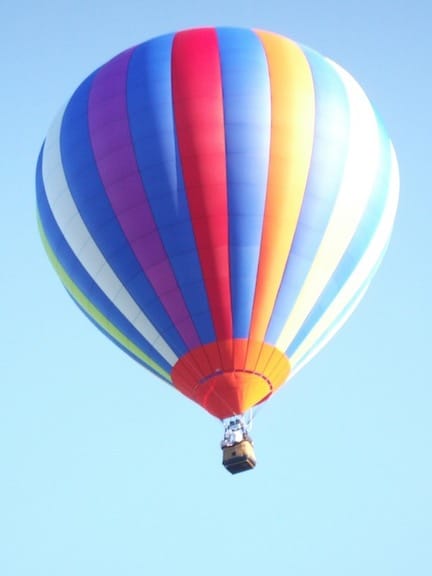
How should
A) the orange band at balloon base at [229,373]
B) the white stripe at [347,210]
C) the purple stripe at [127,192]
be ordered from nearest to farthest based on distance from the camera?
the orange band at balloon base at [229,373] < the purple stripe at [127,192] < the white stripe at [347,210]

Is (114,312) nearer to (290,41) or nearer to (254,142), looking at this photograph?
(254,142)

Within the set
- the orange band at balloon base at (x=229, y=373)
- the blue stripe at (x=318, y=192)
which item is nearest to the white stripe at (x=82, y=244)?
the orange band at balloon base at (x=229, y=373)

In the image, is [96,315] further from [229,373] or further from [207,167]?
[207,167]

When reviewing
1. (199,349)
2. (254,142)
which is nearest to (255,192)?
(254,142)

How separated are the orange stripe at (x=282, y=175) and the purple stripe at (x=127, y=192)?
141 cm

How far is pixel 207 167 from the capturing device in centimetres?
3166

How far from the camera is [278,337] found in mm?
Answer: 31656

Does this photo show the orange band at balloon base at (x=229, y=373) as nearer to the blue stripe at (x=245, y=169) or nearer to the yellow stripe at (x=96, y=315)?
the blue stripe at (x=245, y=169)

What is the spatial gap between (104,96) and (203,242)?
140 inches

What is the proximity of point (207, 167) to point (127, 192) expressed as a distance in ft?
4.84

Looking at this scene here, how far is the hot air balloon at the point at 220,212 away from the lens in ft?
103

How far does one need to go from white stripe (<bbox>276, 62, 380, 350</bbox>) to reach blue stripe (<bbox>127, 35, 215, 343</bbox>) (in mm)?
1720

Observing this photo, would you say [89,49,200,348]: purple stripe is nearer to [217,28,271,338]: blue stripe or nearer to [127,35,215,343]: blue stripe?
[127,35,215,343]: blue stripe

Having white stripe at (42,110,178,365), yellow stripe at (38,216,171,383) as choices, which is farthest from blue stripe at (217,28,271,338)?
yellow stripe at (38,216,171,383)
